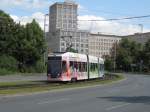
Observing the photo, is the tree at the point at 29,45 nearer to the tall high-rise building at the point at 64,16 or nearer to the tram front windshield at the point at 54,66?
the tall high-rise building at the point at 64,16

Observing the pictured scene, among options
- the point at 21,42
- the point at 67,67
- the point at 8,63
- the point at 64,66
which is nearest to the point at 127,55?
the point at 21,42

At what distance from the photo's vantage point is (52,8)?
358 ft

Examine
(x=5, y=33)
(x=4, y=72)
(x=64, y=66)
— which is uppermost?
(x=5, y=33)

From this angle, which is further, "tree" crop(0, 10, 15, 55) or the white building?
the white building

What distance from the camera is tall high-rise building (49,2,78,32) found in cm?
9881

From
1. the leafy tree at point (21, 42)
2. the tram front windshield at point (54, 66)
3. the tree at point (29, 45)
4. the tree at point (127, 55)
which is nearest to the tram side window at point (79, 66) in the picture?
the tram front windshield at point (54, 66)

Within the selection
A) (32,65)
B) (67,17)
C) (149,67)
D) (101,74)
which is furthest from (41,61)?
(149,67)

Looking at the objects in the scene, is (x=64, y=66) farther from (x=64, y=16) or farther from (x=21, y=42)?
(x=64, y=16)

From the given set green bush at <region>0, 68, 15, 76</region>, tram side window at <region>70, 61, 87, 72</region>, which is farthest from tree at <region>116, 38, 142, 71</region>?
tram side window at <region>70, 61, 87, 72</region>

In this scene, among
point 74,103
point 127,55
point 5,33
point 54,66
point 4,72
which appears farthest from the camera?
point 127,55

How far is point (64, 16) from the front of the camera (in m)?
100

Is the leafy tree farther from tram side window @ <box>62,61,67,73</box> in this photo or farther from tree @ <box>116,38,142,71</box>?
tree @ <box>116,38,142,71</box>

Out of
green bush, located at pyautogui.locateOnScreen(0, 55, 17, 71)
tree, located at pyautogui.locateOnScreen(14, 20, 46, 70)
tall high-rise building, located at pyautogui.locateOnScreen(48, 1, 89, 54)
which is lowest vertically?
green bush, located at pyautogui.locateOnScreen(0, 55, 17, 71)

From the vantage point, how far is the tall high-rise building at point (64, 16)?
324ft
